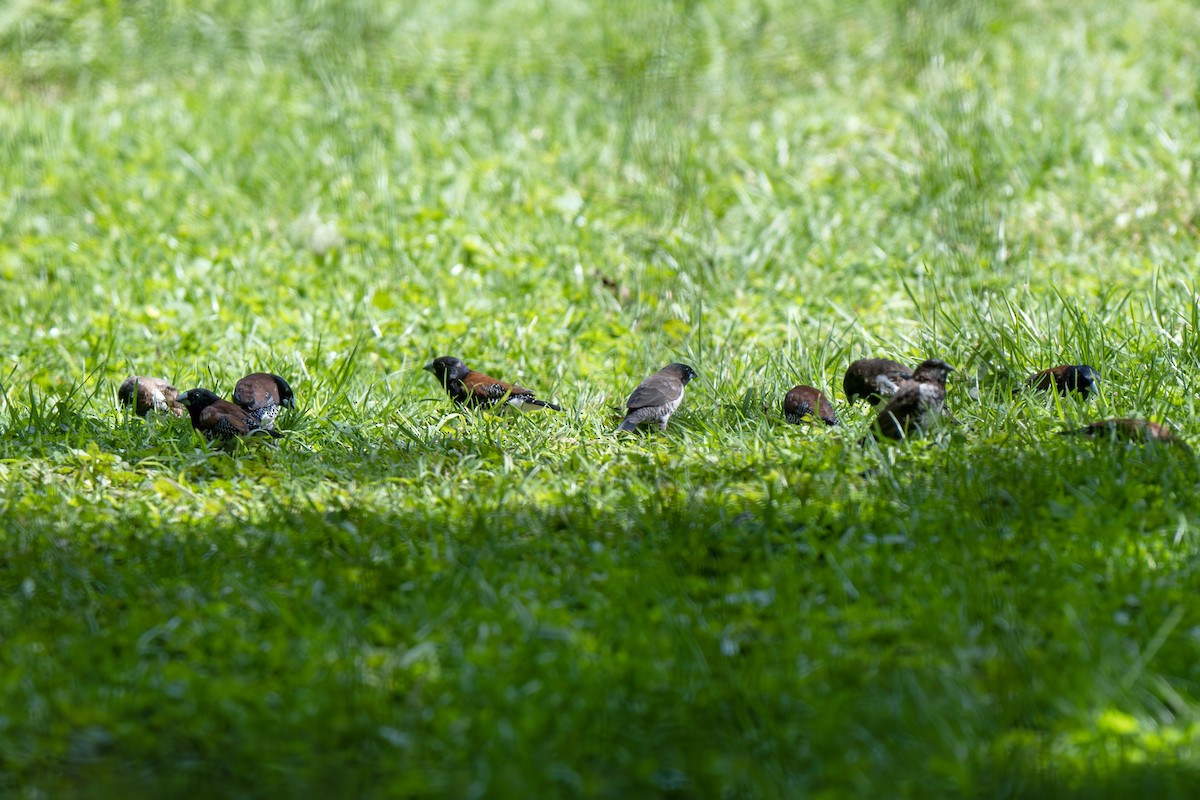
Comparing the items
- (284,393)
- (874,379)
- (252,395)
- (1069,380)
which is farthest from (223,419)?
(1069,380)


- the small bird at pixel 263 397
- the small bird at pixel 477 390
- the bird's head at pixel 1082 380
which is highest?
the small bird at pixel 263 397

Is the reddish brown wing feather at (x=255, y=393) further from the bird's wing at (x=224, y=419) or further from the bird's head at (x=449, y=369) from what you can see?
the bird's head at (x=449, y=369)

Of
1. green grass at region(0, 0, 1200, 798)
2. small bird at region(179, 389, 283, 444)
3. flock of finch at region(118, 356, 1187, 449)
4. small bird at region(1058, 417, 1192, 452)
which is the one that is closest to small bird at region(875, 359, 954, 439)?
flock of finch at region(118, 356, 1187, 449)

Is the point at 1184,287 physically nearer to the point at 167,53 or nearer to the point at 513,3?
the point at 513,3

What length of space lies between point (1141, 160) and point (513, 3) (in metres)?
5.90

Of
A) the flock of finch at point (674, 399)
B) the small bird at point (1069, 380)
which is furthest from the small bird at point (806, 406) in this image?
the small bird at point (1069, 380)

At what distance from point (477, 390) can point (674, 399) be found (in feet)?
3.31

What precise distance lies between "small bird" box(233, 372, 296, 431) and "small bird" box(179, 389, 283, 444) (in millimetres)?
53

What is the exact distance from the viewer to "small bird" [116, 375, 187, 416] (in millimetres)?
5773

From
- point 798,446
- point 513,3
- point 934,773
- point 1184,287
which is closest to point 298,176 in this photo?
point 513,3

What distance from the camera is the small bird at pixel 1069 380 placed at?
203 inches

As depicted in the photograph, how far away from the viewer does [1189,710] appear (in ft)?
9.80

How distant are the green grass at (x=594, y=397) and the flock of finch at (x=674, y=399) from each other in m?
0.12

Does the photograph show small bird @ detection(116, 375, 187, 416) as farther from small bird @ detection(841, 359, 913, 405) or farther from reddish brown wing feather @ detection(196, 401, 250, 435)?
small bird @ detection(841, 359, 913, 405)
